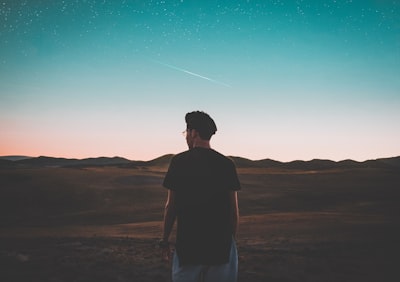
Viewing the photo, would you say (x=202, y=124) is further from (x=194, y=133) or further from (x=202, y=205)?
(x=202, y=205)

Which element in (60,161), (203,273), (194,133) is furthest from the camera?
(60,161)

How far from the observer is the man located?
2.53 meters

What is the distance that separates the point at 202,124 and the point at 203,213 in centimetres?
75

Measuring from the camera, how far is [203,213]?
257 cm

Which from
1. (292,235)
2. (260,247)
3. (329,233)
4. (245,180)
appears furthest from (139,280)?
(245,180)

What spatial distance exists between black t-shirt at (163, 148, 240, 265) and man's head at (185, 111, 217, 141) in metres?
0.16

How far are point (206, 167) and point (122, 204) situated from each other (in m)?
25.5

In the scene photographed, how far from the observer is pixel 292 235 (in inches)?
471

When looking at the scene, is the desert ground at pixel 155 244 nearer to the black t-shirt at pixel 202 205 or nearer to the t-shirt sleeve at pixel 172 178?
the black t-shirt at pixel 202 205

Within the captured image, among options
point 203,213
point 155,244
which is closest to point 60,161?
point 155,244

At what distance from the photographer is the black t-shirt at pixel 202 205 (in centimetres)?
255

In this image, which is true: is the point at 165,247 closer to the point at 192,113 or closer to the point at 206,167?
the point at 206,167

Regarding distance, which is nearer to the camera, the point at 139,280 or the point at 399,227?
the point at 139,280

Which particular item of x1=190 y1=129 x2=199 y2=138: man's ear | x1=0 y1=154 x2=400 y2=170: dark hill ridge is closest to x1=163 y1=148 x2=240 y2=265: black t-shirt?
x1=190 y1=129 x2=199 y2=138: man's ear
